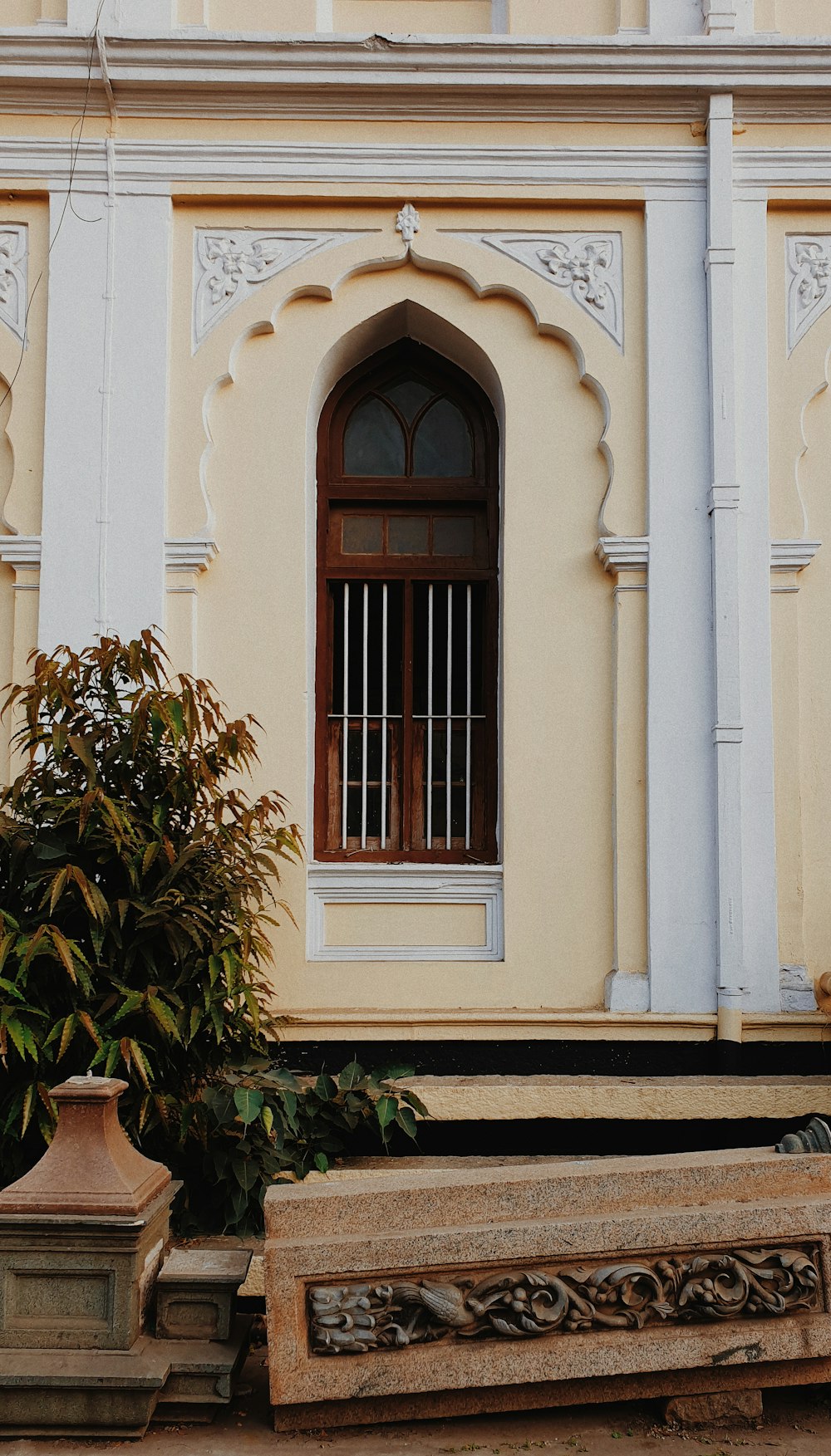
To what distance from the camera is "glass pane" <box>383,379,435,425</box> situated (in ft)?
22.6

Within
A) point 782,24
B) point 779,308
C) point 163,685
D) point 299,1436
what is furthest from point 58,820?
point 782,24

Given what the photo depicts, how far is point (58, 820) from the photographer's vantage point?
518 cm

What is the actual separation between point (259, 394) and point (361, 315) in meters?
0.67

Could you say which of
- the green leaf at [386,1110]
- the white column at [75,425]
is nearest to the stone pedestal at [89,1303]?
the green leaf at [386,1110]

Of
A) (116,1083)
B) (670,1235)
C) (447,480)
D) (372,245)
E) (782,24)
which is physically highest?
(782,24)

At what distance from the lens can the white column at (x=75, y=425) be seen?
6.26 m

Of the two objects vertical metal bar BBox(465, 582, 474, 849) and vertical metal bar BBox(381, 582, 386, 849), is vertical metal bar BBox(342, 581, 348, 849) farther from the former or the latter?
vertical metal bar BBox(465, 582, 474, 849)

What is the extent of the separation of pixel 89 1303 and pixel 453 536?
412 cm

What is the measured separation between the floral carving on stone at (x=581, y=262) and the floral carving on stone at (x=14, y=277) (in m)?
2.28

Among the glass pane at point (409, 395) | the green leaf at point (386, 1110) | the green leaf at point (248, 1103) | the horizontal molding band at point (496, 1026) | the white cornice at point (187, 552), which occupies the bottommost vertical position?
the green leaf at point (386, 1110)

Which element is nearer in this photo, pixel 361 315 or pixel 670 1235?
pixel 670 1235

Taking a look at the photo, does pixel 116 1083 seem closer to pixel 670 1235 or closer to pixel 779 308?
pixel 670 1235

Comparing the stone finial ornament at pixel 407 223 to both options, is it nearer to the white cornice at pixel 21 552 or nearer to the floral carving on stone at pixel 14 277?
the floral carving on stone at pixel 14 277

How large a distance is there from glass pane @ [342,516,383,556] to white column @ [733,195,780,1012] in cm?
188
